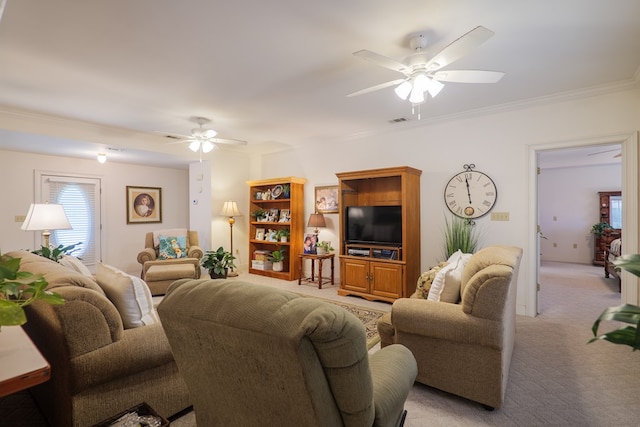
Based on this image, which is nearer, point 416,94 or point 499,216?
point 416,94

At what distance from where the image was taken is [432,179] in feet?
14.5

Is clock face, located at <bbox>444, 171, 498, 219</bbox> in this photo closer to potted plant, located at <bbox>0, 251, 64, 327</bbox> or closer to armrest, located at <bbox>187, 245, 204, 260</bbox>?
armrest, located at <bbox>187, 245, 204, 260</bbox>

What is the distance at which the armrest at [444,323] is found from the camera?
1.92 metres

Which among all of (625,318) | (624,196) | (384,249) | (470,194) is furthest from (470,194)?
(625,318)

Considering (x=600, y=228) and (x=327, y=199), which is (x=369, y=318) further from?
(x=600, y=228)

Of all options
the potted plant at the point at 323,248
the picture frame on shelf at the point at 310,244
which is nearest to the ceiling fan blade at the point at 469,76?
the potted plant at the point at 323,248

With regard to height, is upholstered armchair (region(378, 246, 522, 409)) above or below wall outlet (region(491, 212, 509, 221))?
below

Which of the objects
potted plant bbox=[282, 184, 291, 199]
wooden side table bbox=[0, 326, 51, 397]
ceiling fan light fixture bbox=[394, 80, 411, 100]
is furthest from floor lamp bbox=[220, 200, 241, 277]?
wooden side table bbox=[0, 326, 51, 397]

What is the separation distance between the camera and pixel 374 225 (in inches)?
183

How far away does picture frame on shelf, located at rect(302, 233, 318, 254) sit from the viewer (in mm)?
5500

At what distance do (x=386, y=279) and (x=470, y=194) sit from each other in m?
1.56

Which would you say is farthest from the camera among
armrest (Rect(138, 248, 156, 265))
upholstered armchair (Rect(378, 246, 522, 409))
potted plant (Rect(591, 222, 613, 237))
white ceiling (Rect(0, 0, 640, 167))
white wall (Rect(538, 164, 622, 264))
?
white wall (Rect(538, 164, 622, 264))

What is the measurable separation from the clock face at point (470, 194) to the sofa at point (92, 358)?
3.70m

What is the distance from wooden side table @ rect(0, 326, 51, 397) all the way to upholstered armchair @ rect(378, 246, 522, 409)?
6.13ft
